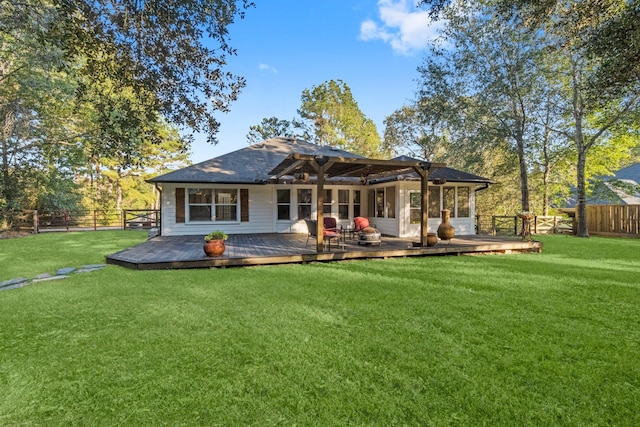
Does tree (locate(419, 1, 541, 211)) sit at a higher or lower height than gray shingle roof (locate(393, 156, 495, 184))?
higher

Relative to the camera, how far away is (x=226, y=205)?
1258 centimetres

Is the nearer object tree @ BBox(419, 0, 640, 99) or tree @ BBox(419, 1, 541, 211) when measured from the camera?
tree @ BBox(419, 0, 640, 99)

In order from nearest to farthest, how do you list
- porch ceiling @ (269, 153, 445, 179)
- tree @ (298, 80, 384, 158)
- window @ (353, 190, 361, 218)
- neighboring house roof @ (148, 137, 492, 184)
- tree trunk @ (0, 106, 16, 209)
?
porch ceiling @ (269, 153, 445, 179)
neighboring house roof @ (148, 137, 492, 184)
window @ (353, 190, 361, 218)
tree trunk @ (0, 106, 16, 209)
tree @ (298, 80, 384, 158)

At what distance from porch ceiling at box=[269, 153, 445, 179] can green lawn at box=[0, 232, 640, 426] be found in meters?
3.03

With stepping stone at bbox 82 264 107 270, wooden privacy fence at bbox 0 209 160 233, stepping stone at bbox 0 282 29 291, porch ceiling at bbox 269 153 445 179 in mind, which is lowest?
stepping stone at bbox 0 282 29 291

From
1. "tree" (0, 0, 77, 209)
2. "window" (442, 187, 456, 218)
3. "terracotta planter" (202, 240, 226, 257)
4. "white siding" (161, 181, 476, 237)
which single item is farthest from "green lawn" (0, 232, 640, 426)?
"tree" (0, 0, 77, 209)

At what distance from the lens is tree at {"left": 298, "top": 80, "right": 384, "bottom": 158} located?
2567cm

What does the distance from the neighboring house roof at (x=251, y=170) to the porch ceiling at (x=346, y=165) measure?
67cm

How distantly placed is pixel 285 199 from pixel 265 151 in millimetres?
3261

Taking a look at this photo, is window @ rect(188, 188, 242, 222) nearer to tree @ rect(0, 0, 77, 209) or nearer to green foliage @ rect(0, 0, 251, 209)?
green foliage @ rect(0, 0, 251, 209)

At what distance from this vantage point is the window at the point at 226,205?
12453 millimetres

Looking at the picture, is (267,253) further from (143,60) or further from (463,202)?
(463,202)

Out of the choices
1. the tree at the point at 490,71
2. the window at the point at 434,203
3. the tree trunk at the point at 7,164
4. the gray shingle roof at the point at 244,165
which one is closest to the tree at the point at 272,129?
the gray shingle roof at the point at 244,165

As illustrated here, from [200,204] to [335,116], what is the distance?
16.6m
